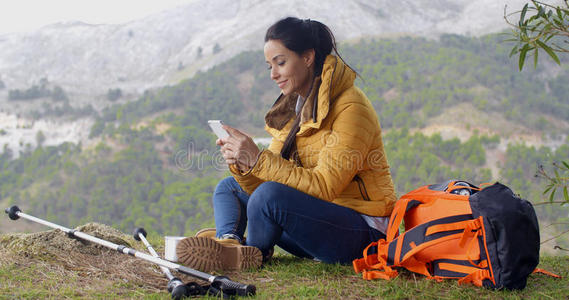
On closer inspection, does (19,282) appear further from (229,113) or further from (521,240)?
(229,113)

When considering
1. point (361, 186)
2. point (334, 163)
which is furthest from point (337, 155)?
point (361, 186)

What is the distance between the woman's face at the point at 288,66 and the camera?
1.98m

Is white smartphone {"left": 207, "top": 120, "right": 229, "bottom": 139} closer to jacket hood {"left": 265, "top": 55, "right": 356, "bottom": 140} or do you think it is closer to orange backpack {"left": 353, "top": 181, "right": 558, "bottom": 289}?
jacket hood {"left": 265, "top": 55, "right": 356, "bottom": 140}

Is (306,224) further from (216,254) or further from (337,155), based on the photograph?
(216,254)

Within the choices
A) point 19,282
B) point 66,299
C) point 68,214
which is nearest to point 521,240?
point 66,299

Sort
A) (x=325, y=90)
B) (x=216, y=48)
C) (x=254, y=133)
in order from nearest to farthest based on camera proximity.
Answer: (x=325, y=90), (x=254, y=133), (x=216, y=48)

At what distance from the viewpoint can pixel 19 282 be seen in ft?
6.16

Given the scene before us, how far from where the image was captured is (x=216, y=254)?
190 cm

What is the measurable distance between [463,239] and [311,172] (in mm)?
587

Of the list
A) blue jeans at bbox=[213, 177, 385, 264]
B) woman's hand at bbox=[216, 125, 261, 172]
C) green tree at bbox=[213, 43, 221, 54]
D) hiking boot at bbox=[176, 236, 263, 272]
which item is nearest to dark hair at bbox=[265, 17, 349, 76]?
woman's hand at bbox=[216, 125, 261, 172]

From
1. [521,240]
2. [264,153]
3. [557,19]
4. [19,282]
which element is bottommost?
[19,282]

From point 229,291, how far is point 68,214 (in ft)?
68.2

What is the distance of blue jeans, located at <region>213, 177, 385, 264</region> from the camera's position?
1.77 metres

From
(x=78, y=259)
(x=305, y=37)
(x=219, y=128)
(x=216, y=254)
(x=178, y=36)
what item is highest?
(x=178, y=36)
